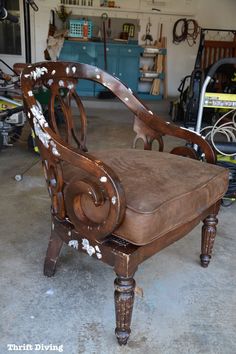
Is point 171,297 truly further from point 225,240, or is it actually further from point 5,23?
point 5,23

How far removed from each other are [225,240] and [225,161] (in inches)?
27.0

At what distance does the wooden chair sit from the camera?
1.02m

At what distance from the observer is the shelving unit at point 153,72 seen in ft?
19.0

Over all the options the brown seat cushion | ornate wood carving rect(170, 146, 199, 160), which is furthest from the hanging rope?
the brown seat cushion

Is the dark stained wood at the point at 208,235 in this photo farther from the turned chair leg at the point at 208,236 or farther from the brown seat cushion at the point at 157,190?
the brown seat cushion at the point at 157,190

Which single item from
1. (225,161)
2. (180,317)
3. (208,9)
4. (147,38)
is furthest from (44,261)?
(208,9)

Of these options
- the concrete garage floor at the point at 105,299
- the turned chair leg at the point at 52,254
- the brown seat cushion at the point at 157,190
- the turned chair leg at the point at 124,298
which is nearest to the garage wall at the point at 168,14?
the concrete garage floor at the point at 105,299

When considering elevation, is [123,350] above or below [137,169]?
below

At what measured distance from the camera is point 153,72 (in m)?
5.81

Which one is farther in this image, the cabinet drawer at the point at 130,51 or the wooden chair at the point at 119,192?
the cabinet drawer at the point at 130,51

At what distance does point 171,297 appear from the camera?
1.38 m

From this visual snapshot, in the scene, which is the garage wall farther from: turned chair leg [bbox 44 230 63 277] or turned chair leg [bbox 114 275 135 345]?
turned chair leg [bbox 114 275 135 345]

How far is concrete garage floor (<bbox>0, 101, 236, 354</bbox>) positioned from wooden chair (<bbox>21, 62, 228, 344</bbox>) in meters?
0.11

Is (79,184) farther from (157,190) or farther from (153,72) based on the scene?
(153,72)
